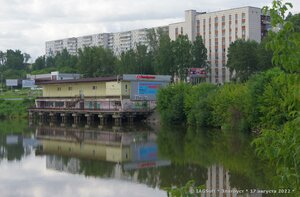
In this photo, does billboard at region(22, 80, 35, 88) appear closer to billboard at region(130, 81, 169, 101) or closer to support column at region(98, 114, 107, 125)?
support column at region(98, 114, 107, 125)

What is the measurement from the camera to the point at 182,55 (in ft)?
246

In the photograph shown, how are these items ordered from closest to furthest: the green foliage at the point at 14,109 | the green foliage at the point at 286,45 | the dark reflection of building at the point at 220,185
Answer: the green foliage at the point at 286,45 → the dark reflection of building at the point at 220,185 → the green foliage at the point at 14,109

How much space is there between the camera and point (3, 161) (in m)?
27.5

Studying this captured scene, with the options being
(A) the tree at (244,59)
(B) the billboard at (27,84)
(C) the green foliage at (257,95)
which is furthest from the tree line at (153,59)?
(C) the green foliage at (257,95)

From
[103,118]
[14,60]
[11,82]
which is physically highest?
[14,60]

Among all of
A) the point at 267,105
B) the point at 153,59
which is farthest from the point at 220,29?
the point at 267,105

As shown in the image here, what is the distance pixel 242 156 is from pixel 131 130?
2186 centimetres

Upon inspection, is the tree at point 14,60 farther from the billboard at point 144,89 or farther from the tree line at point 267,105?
the billboard at point 144,89

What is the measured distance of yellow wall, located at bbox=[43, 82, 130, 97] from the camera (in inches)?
2253

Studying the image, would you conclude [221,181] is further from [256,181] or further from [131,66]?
[131,66]

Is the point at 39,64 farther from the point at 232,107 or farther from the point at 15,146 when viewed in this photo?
the point at 15,146

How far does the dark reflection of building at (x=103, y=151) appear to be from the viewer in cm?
2514

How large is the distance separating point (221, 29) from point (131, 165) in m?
70.2

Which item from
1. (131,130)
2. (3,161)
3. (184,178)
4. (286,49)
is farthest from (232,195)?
(131,130)
